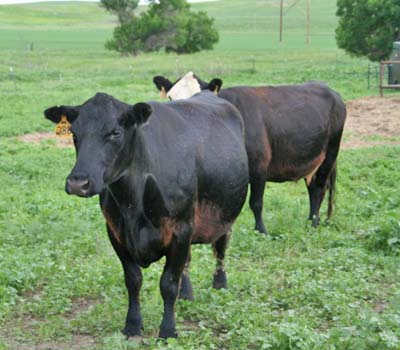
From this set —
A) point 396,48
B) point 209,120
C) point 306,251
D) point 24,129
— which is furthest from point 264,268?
point 396,48

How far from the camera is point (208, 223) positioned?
6809 mm

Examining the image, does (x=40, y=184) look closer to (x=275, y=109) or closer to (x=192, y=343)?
(x=275, y=109)

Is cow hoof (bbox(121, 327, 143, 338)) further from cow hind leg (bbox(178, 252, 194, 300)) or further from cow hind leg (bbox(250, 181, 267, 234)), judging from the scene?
cow hind leg (bbox(250, 181, 267, 234))

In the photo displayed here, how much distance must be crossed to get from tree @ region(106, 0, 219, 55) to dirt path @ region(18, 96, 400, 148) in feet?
145

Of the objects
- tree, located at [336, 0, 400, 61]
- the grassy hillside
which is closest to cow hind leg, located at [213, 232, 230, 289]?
tree, located at [336, 0, 400, 61]

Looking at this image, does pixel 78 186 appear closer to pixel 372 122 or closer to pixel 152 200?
pixel 152 200

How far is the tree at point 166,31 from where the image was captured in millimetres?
68175

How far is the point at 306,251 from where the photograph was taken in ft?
29.7

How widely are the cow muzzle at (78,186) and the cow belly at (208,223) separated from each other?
148cm

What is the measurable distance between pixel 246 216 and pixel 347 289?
381cm

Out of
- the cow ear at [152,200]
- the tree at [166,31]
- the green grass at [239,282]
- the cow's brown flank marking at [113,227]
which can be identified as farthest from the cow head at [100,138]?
the tree at [166,31]

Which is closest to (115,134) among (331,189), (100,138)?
(100,138)

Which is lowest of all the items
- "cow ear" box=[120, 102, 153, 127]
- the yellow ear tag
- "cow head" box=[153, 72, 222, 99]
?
"cow head" box=[153, 72, 222, 99]

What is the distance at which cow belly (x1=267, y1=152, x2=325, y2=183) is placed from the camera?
10441 millimetres
